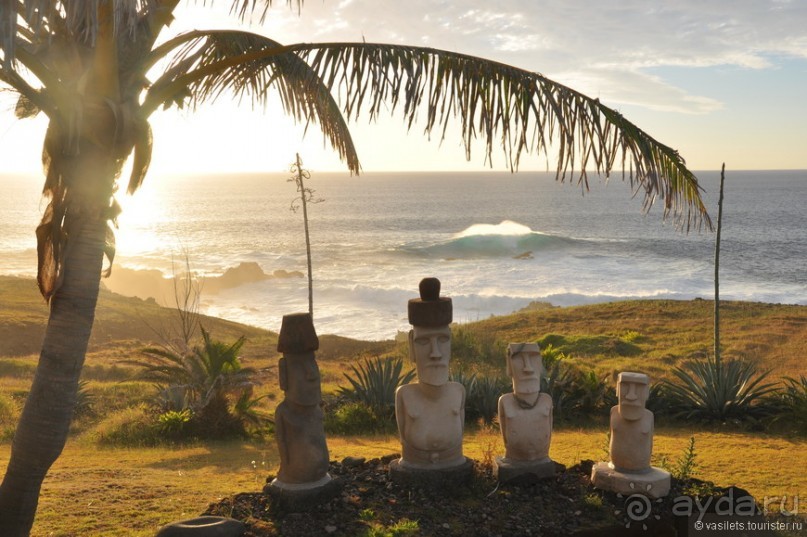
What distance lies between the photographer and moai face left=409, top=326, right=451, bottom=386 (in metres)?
7.23

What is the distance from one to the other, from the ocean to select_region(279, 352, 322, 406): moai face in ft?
52.7

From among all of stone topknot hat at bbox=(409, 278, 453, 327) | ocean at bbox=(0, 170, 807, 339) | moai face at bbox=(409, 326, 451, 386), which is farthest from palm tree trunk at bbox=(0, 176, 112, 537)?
ocean at bbox=(0, 170, 807, 339)

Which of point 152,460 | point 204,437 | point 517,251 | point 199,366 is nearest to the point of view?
point 152,460

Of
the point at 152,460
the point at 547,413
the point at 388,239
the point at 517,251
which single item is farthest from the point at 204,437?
the point at 388,239

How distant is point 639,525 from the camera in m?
6.54

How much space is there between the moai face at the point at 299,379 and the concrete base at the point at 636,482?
115 inches

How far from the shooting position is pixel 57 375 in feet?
17.3

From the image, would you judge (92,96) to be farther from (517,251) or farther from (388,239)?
(388,239)

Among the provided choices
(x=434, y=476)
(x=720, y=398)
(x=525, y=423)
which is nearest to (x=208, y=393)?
(x=434, y=476)

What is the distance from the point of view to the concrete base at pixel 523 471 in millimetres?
7254

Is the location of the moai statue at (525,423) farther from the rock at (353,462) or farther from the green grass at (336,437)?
the rock at (353,462)

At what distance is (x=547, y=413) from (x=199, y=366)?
24.6 ft

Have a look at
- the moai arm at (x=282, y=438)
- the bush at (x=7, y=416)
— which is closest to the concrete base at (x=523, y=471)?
the moai arm at (x=282, y=438)

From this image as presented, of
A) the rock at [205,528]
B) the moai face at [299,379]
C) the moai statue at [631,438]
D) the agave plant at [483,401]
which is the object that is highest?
the moai face at [299,379]
